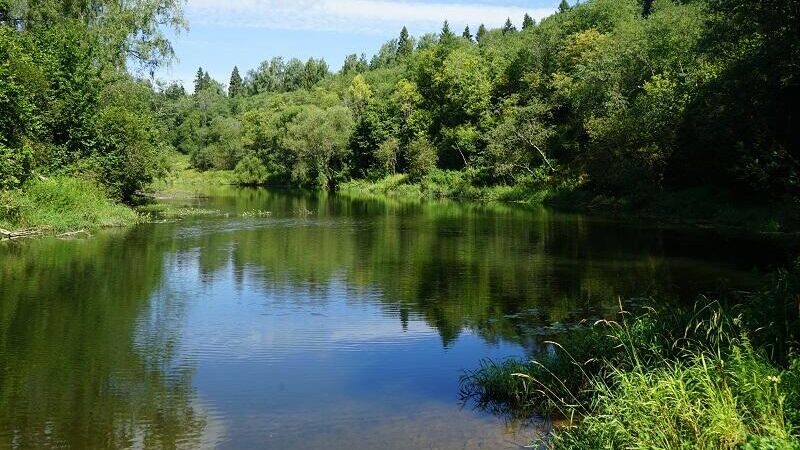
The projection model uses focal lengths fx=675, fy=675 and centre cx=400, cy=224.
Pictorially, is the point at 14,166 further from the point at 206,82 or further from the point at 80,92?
the point at 206,82

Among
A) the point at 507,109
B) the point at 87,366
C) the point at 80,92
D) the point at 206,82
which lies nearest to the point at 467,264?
the point at 87,366

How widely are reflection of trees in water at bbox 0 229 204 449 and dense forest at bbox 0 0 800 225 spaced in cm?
1169

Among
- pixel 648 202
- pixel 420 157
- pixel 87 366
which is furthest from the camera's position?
pixel 420 157

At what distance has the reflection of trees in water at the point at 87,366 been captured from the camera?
8344 mm

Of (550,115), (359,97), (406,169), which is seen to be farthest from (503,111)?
(359,97)

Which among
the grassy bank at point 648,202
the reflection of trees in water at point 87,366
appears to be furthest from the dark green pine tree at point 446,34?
the reflection of trees in water at point 87,366

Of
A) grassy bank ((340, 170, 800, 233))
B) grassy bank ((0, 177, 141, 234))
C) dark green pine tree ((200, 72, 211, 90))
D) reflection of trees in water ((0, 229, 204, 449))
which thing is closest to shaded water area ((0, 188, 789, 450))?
reflection of trees in water ((0, 229, 204, 449))

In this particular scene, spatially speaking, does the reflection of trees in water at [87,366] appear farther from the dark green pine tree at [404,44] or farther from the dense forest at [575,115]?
the dark green pine tree at [404,44]

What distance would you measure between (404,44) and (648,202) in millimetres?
120662

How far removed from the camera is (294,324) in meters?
14.4

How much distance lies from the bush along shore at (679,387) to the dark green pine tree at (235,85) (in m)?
176

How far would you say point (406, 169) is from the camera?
80812mm

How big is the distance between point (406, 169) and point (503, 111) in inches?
653

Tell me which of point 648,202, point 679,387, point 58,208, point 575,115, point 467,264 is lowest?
point 467,264
